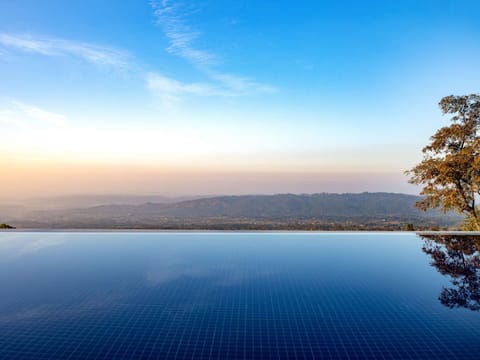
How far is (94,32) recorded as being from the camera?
400 inches

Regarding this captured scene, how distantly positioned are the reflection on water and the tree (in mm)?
3229

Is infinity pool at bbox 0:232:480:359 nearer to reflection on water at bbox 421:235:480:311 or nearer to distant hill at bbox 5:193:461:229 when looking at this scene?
reflection on water at bbox 421:235:480:311

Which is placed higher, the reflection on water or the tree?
the tree

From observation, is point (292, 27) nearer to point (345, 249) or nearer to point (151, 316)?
point (345, 249)

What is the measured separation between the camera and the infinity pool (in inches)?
101

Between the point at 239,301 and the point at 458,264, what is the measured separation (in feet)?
12.3

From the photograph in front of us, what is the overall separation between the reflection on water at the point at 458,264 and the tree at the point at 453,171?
3.23m

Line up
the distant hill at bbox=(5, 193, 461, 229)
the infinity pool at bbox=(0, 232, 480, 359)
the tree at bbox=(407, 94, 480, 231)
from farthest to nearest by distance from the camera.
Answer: the distant hill at bbox=(5, 193, 461, 229) < the tree at bbox=(407, 94, 480, 231) < the infinity pool at bbox=(0, 232, 480, 359)

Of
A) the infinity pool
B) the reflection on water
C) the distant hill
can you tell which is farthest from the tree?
the distant hill

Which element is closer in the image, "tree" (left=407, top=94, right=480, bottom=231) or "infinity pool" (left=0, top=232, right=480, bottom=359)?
"infinity pool" (left=0, top=232, right=480, bottom=359)

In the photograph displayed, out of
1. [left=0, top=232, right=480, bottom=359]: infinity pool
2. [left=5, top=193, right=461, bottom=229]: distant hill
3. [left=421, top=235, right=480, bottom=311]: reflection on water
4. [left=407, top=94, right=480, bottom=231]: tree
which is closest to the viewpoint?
[left=0, top=232, right=480, bottom=359]: infinity pool

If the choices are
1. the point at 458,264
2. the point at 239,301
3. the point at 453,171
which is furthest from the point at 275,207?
the point at 239,301

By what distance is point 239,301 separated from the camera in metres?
3.61

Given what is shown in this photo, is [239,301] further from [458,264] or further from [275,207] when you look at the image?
[275,207]
